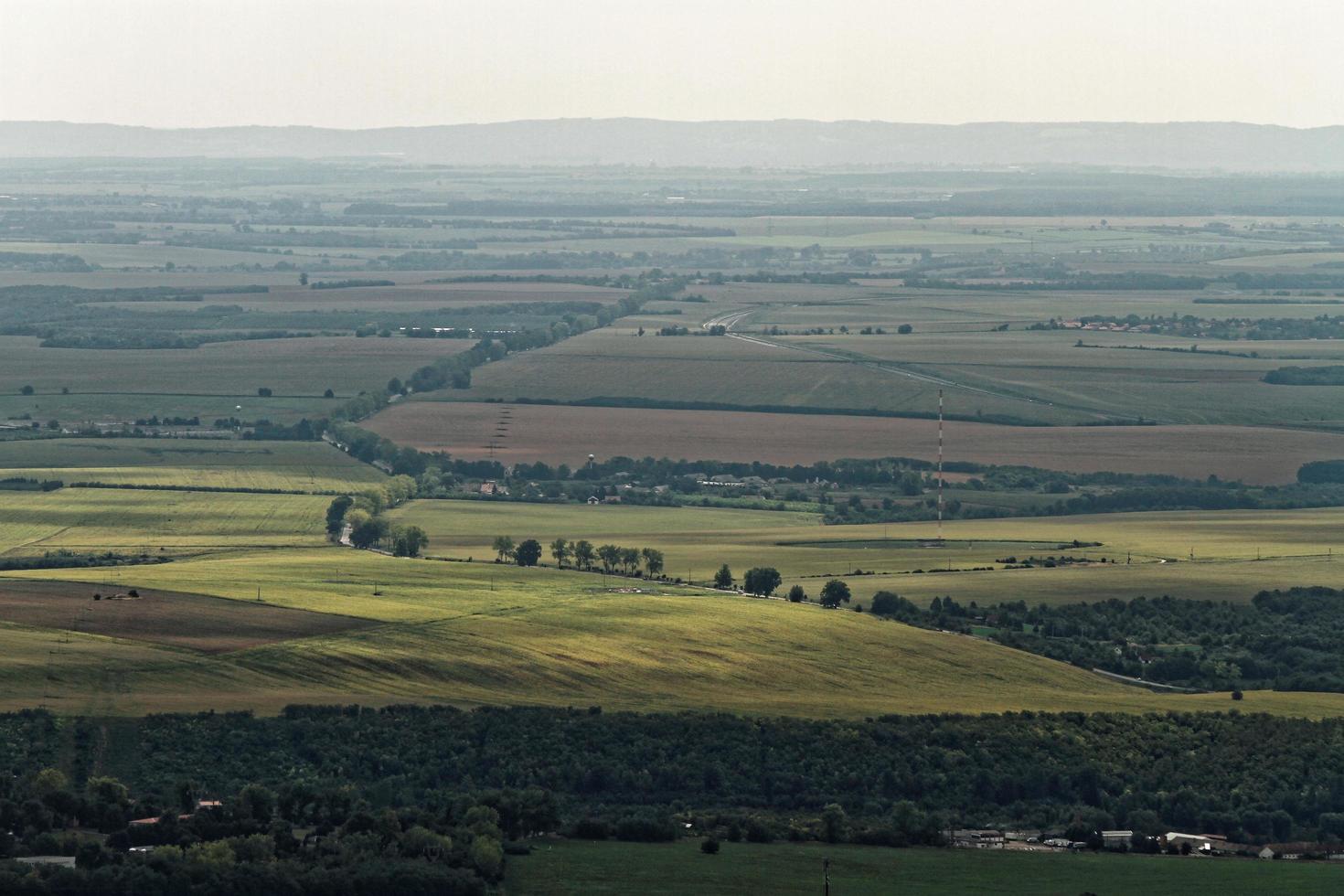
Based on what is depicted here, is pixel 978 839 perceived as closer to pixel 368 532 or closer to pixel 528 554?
pixel 528 554

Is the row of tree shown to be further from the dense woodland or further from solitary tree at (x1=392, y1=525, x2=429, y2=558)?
the dense woodland

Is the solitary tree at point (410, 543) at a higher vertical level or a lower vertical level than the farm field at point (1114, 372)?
lower

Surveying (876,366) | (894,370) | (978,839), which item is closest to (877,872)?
(978,839)

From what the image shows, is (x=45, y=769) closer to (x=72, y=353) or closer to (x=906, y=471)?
(x=906, y=471)

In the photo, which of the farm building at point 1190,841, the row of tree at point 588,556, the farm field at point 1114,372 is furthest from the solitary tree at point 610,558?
the farm field at point 1114,372

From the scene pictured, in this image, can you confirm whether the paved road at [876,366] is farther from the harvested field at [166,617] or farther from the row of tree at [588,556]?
the harvested field at [166,617]

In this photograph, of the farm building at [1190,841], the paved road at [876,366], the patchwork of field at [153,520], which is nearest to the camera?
the farm building at [1190,841]

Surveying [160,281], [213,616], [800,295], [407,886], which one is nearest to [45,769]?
[407,886]
